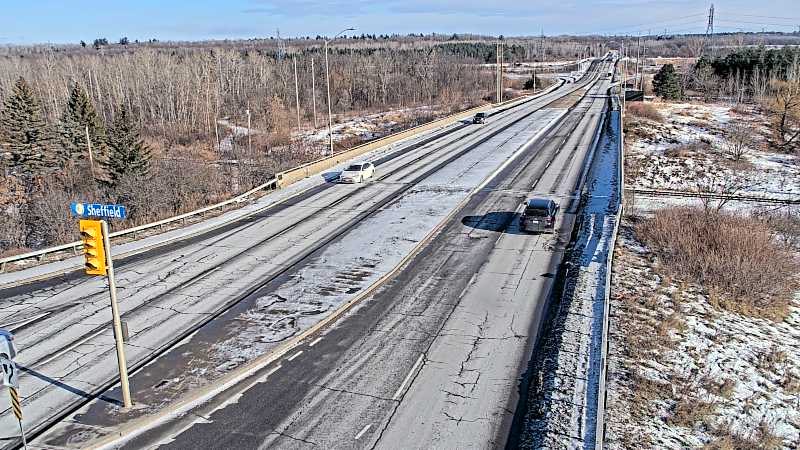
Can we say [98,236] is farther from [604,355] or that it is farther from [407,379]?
[604,355]

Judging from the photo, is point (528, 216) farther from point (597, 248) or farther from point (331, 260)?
point (331, 260)

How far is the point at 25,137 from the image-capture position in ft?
172

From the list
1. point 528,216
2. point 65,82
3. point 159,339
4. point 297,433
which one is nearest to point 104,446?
point 297,433

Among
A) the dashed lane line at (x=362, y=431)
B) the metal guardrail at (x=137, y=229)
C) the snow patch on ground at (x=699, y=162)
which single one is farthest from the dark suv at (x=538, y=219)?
the snow patch on ground at (x=699, y=162)

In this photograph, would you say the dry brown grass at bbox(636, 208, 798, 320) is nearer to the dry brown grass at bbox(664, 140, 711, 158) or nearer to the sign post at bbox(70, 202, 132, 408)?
the sign post at bbox(70, 202, 132, 408)

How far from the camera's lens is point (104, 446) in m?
12.1

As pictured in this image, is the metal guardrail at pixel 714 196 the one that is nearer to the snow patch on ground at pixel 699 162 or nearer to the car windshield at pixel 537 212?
the snow patch on ground at pixel 699 162

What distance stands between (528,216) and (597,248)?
3290 millimetres

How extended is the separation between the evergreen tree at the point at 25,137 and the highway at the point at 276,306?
32.7 m

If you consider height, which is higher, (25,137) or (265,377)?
(25,137)

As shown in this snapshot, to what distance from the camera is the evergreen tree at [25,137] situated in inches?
2062

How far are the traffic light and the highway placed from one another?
3.47m

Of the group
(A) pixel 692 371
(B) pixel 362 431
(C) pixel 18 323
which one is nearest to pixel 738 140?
(A) pixel 692 371

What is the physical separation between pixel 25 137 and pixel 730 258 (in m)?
55.1
